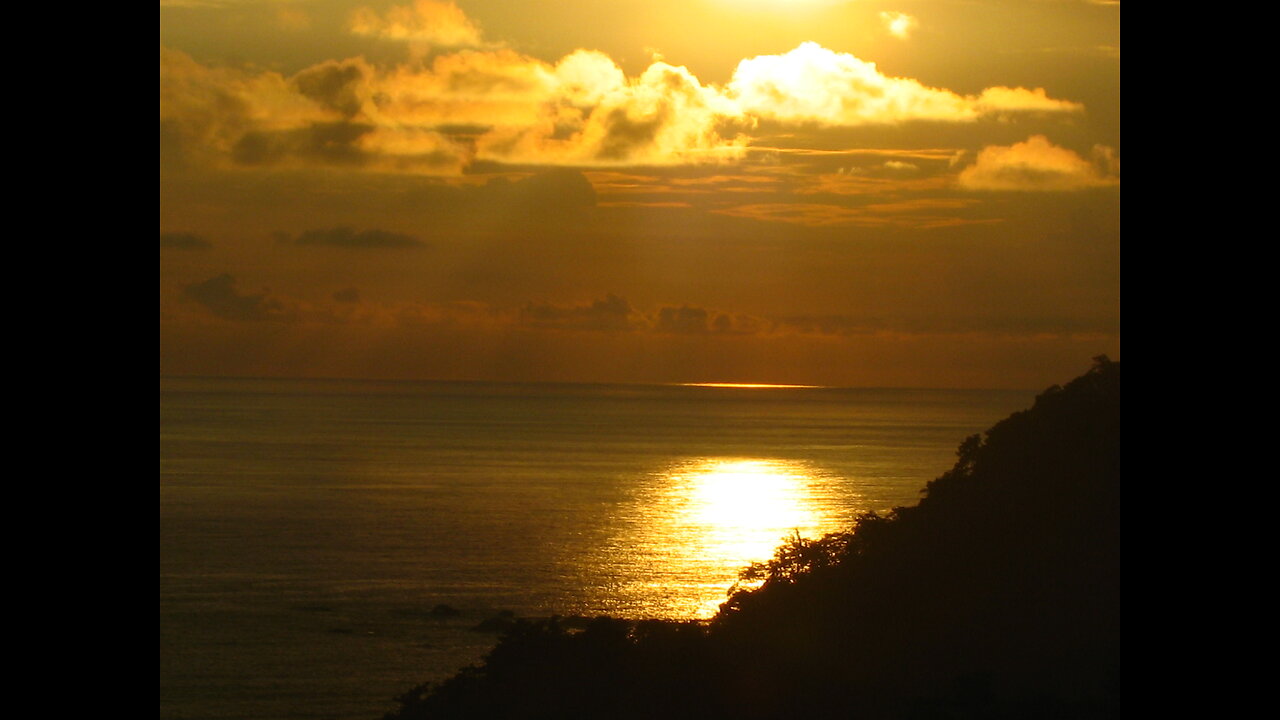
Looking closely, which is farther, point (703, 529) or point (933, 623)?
point (703, 529)

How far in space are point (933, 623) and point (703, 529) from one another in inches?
2914

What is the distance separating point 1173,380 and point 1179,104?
1050 millimetres

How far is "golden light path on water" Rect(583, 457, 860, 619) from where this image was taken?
72375mm

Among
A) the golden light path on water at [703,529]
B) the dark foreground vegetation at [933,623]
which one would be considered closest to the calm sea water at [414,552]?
the golden light path on water at [703,529]

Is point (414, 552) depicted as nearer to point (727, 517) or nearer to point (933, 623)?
point (727, 517)

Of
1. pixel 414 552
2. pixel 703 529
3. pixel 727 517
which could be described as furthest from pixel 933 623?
pixel 727 517

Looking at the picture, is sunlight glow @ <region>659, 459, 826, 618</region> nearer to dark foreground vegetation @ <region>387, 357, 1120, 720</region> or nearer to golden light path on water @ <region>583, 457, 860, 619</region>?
golden light path on water @ <region>583, 457, 860, 619</region>

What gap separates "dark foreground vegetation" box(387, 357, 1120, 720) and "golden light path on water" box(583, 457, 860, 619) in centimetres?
3177

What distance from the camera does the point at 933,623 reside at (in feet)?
95.2

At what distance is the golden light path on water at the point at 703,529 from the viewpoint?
72.4m

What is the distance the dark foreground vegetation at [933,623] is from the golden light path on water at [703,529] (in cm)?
3177
